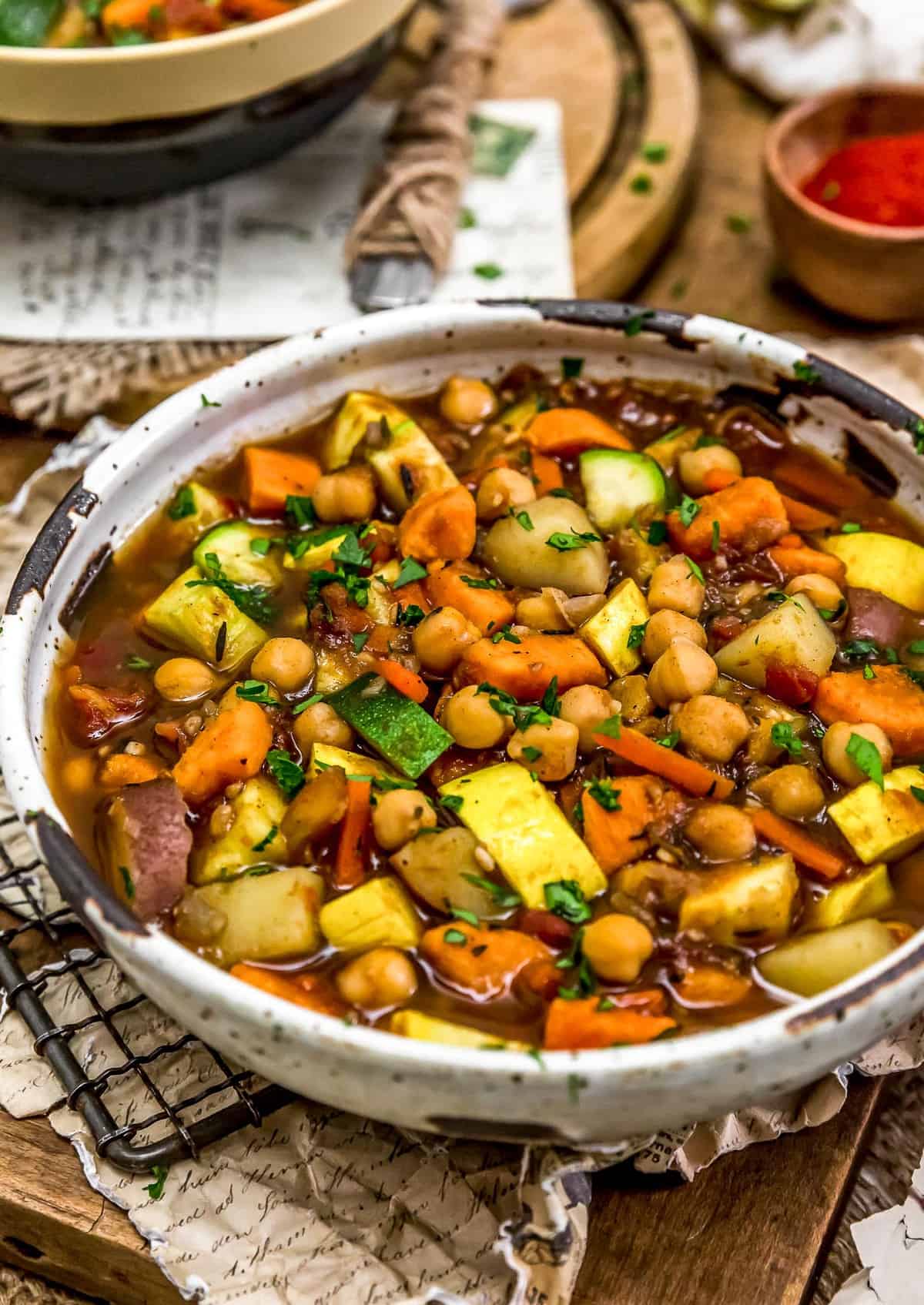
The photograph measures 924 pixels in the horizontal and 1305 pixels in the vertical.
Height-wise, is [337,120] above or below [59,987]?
above

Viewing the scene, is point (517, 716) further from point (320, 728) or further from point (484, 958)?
point (484, 958)

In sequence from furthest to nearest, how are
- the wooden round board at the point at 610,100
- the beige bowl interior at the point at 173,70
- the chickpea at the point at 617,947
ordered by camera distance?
the wooden round board at the point at 610,100 < the beige bowl interior at the point at 173,70 < the chickpea at the point at 617,947

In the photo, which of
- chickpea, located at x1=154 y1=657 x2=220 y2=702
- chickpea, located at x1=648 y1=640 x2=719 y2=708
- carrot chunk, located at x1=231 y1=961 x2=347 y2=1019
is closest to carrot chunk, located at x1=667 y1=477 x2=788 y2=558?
chickpea, located at x1=648 y1=640 x2=719 y2=708

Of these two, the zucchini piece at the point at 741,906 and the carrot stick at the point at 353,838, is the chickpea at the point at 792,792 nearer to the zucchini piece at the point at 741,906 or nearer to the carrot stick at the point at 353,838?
A: the zucchini piece at the point at 741,906

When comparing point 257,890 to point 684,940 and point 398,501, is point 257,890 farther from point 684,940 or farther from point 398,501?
point 398,501

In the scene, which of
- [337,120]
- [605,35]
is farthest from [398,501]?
[605,35]

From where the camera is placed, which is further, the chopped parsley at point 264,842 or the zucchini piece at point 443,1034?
the chopped parsley at point 264,842

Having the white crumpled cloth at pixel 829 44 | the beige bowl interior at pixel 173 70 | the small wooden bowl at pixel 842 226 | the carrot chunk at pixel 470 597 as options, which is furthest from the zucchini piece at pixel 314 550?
the white crumpled cloth at pixel 829 44
